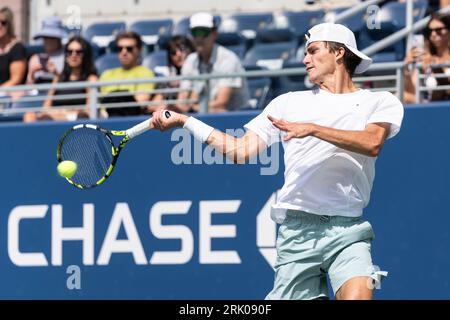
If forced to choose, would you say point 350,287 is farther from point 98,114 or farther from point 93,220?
point 98,114

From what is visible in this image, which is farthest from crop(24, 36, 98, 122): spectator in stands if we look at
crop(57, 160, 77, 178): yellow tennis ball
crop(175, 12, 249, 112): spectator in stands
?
crop(57, 160, 77, 178): yellow tennis ball

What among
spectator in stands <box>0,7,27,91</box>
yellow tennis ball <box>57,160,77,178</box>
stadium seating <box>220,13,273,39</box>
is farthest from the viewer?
stadium seating <box>220,13,273,39</box>

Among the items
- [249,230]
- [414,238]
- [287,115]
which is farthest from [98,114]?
[287,115]

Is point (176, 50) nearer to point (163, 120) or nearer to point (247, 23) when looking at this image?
point (247, 23)

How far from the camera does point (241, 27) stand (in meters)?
13.7

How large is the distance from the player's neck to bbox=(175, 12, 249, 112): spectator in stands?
340 centimetres

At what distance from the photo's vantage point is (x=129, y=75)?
35.5 feet

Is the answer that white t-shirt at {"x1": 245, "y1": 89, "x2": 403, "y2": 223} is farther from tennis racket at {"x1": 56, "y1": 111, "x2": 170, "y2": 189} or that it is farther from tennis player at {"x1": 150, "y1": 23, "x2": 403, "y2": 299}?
tennis racket at {"x1": 56, "y1": 111, "x2": 170, "y2": 189}

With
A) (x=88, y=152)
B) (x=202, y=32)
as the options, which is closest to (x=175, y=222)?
(x=202, y=32)

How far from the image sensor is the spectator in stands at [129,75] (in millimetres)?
10438

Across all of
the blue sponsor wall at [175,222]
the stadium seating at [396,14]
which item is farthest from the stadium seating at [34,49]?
the stadium seating at [396,14]

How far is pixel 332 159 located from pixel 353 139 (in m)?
0.26

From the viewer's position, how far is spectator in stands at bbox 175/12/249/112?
32.6 feet

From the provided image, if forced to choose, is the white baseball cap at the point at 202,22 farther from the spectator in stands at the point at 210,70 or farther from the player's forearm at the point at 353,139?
the player's forearm at the point at 353,139
